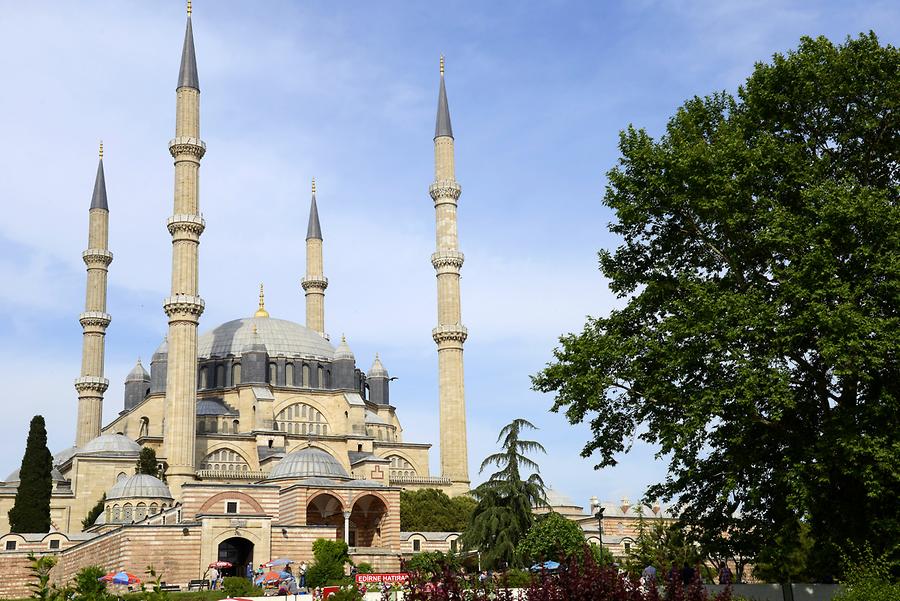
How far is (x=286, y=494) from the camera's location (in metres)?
37.1

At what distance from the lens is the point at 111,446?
44.8 meters

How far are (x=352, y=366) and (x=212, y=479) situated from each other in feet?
36.9

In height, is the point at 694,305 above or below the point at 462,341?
below

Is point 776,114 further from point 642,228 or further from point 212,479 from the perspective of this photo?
point 212,479

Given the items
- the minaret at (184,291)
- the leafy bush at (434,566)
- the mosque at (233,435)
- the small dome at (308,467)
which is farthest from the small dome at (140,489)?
the leafy bush at (434,566)

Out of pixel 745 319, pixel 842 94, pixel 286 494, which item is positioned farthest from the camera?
pixel 286 494

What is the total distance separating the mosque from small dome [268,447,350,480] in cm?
8

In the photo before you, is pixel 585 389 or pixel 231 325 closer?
pixel 585 389

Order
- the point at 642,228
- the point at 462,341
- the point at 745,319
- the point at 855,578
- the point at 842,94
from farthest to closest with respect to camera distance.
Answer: the point at 462,341, the point at 642,228, the point at 842,94, the point at 745,319, the point at 855,578

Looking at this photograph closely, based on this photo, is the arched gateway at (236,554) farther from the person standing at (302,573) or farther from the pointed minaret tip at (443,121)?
the pointed minaret tip at (443,121)

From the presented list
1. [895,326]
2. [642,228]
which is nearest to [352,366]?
[642,228]

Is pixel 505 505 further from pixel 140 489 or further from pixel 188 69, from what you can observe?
pixel 188 69

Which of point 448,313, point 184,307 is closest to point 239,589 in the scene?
point 184,307

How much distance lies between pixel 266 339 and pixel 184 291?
39.5 feet
